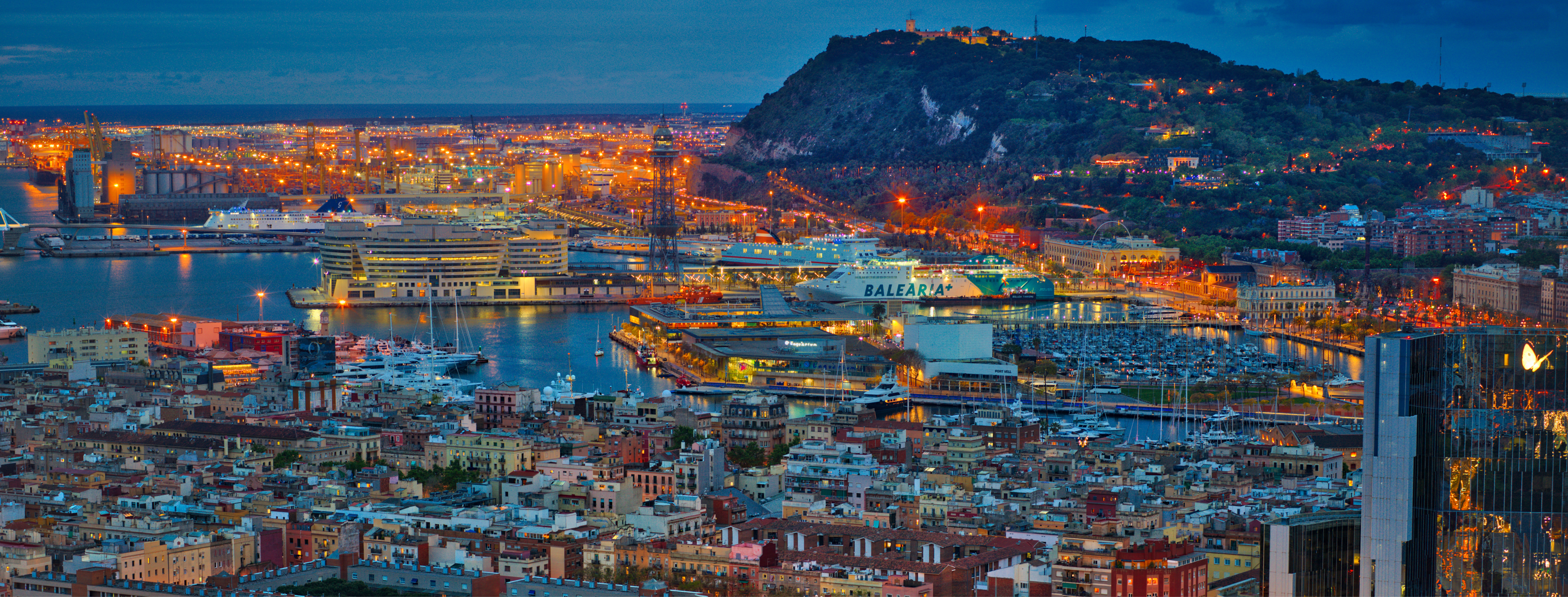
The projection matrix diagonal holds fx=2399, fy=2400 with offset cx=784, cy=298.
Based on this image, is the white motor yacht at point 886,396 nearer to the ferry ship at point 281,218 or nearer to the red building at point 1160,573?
the red building at point 1160,573

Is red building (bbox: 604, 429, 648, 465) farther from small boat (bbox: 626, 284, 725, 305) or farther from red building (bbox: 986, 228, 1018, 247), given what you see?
red building (bbox: 986, 228, 1018, 247)

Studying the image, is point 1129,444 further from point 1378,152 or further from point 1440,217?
point 1378,152

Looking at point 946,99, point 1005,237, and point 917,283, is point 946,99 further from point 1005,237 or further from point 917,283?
point 917,283

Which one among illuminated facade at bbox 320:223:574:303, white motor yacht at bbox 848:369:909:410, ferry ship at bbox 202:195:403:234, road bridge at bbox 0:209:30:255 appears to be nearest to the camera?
white motor yacht at bbox 848:369:909:410

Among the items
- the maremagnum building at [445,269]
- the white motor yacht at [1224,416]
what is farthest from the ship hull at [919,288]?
the white motor yacht at [1224,416]

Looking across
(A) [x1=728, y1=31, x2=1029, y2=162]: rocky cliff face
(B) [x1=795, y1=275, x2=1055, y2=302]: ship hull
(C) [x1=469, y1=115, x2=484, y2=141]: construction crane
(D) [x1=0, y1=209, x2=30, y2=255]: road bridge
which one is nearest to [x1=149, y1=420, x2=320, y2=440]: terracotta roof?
(B) [x1=795, y1=275, x2=1055, y2=302]: ship hull

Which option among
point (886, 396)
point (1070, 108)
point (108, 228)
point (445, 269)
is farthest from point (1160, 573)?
point (1070, 108)
